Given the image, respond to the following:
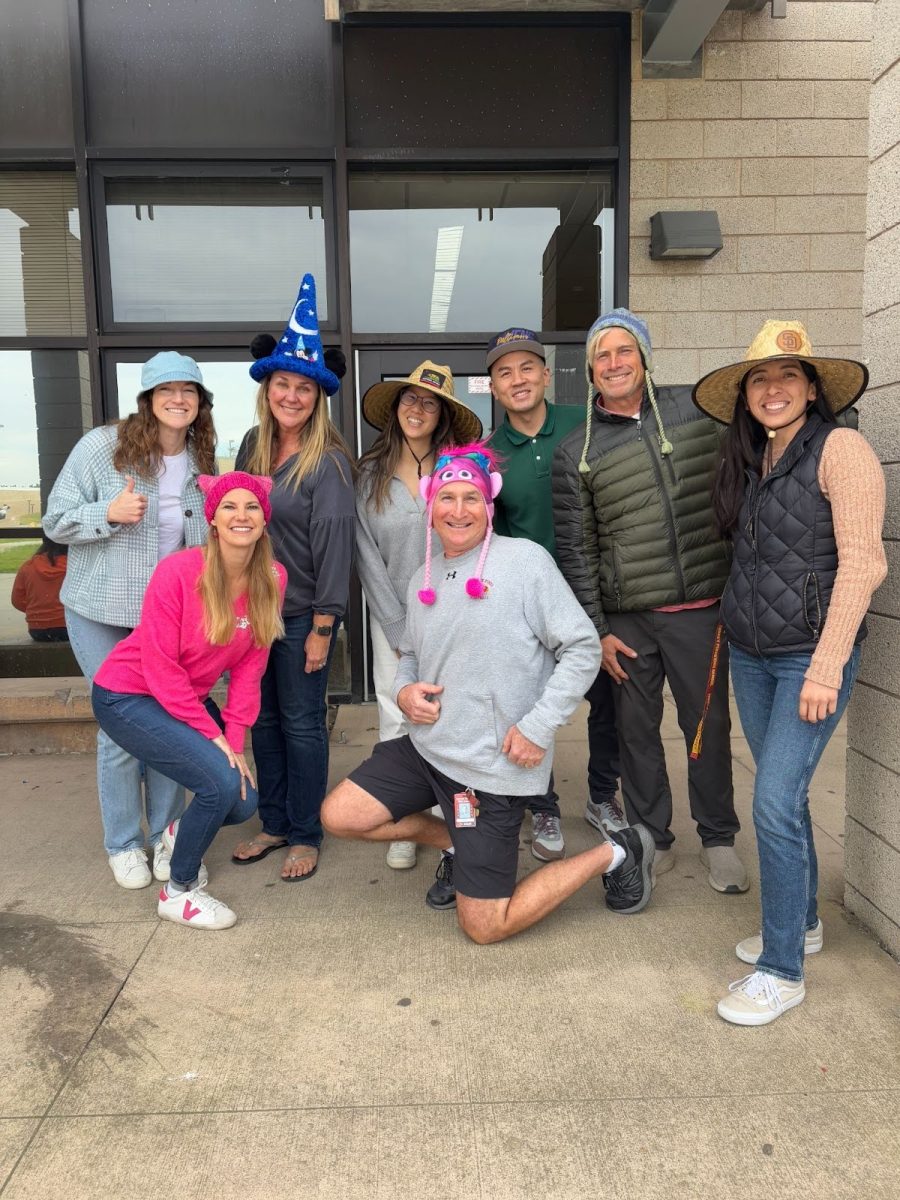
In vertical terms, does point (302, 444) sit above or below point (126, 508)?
above

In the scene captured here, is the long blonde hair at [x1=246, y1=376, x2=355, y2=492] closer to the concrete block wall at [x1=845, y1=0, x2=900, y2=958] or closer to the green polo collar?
the green polo collar

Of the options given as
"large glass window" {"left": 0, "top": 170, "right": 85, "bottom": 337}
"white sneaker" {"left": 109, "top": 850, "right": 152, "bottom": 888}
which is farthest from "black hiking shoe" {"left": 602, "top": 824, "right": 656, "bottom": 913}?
"large glass window" {"left": 0, "top": 170, "right": 85, "bottom": 337}

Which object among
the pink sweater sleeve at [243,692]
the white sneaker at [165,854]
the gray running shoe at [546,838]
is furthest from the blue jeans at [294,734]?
the gray running shoe at [546,838]

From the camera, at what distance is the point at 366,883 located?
3.42 m

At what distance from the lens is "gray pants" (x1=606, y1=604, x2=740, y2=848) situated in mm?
3227

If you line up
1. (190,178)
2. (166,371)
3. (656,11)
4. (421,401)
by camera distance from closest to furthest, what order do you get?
(166,371)
(421,401)
(656,11)
(190,178)

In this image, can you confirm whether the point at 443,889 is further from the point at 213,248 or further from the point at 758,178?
the point at 758,178

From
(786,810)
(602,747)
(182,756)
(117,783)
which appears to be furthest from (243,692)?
(786,810)

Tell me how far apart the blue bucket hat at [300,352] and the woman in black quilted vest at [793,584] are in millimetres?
1498

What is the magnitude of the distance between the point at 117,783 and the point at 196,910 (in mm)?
672

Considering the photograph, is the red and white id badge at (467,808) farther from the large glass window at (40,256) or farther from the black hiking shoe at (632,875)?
the large glass window at (40,256)

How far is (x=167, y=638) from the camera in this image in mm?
2947

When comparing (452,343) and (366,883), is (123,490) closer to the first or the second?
(366,883)

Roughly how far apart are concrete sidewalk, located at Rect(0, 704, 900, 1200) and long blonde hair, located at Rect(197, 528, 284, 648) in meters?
1.02
